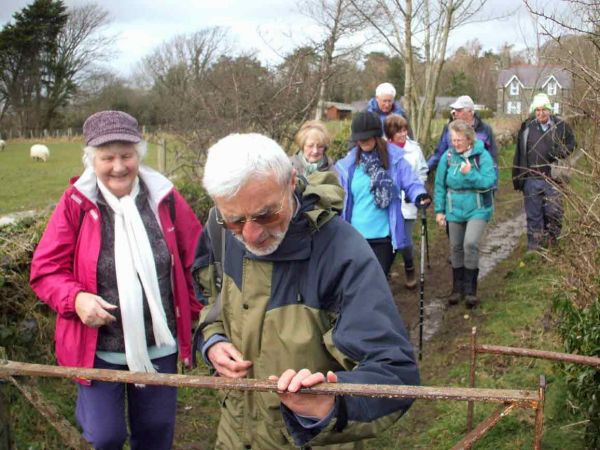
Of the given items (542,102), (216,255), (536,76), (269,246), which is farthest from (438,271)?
(269,246)

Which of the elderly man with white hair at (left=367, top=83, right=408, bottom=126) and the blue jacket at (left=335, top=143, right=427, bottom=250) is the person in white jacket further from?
the blue jacket at (left=335, top=143, right=427, bottom=250)

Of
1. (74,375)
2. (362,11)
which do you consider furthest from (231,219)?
(362,11)

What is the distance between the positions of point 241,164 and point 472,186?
479 centimetres

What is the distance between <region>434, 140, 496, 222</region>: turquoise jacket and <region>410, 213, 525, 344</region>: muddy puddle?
1006 millimetres

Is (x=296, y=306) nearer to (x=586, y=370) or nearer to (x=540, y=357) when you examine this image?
(x=540, y=357)

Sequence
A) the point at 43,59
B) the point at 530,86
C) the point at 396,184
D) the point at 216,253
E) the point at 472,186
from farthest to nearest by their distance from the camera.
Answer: the point at 43,59
the point at 530,86
the point at 472,186
the point at 396,184
the point at 216,253

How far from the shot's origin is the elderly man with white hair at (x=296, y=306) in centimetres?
175

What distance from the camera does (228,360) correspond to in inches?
83.1

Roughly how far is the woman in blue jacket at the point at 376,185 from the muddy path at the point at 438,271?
39.8 inches

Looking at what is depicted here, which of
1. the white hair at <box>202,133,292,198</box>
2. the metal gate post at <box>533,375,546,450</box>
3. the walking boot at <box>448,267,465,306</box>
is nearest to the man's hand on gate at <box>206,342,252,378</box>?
the white hair at <box>202,133,292,198</box>

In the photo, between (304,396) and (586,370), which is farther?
(586,370)

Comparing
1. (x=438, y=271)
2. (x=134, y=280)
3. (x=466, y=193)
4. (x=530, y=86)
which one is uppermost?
(x=530, y=86)

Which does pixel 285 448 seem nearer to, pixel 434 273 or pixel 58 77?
pixel 434 273

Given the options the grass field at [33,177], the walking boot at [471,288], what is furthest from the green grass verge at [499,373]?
the grass field at [33,177]
